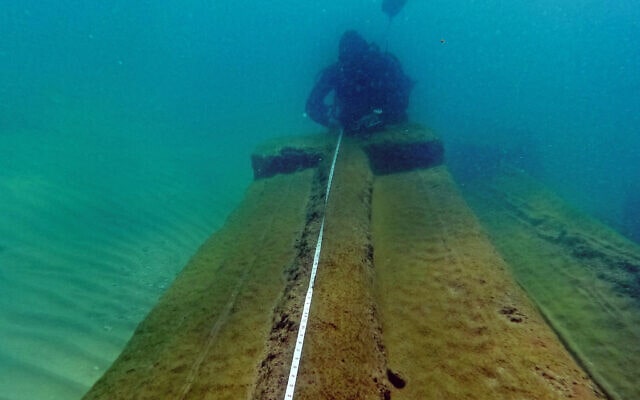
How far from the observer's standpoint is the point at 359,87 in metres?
8.13

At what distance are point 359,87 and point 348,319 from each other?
6720mm

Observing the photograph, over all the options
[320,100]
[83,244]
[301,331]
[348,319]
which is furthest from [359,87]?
[301,331]

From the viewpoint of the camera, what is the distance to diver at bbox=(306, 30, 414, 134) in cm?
805

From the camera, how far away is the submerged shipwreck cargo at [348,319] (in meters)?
2.09

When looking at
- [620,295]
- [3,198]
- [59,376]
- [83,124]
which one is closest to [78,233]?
[3,198]

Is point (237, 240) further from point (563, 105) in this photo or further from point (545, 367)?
point (563, 105)

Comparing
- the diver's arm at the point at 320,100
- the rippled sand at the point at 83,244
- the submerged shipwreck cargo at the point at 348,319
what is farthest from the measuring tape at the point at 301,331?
the diver's arm at the point at 320,100

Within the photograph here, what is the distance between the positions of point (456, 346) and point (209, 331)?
1.81 meters

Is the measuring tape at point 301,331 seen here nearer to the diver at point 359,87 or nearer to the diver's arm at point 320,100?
the diver at point 359,87

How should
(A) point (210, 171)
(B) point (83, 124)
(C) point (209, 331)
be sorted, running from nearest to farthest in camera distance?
(C) point (209, 331), (A) point (210, 171), (B) point (83, 124)

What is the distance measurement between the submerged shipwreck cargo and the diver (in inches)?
155

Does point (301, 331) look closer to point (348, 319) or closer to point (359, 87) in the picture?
point (348, 319)

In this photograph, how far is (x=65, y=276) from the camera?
5.30 metres

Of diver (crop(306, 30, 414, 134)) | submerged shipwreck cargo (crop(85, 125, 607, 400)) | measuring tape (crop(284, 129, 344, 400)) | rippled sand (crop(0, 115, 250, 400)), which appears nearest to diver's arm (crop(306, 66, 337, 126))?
diver (crop(306, 30, 414, 134))
